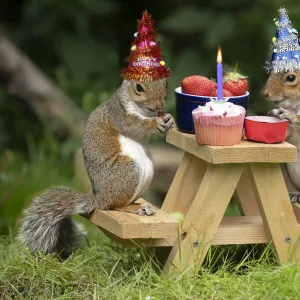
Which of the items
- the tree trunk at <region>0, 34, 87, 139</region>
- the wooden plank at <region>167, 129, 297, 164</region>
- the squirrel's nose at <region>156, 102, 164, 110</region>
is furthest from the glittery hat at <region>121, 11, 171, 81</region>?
the tree trunk at <region>0, 34, 87, 139</region>

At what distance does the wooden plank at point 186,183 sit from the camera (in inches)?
135

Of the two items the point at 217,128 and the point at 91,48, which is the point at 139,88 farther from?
the point at 91,48

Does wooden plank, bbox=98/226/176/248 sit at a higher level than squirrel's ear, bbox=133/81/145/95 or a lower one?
lower

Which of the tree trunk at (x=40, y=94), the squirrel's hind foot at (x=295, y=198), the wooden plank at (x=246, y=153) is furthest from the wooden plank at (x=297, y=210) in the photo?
the tree trunk at (x=40, y=94)

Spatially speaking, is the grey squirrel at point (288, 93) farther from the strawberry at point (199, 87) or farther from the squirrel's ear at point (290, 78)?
the strawberry at point (199, 87)

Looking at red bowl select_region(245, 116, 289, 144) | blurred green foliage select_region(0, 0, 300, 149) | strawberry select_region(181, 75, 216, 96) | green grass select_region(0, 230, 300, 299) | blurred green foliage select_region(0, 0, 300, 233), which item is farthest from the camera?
blurred green foliage select_region(0, 0, 300, 149)

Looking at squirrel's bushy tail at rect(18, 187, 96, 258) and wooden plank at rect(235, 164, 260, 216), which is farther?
wooden plank at rect(235, 164, 260, 216)

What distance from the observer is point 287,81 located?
136 inches

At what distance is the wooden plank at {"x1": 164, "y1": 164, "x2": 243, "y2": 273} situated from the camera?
315cm

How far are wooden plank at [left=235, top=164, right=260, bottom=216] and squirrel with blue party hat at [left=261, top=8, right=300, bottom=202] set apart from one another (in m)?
0.17

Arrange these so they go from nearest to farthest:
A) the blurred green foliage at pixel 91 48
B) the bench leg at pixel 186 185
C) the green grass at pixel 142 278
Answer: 1. the green grass at pixel 142 278
2. the bench leg at pixel 186 185
3. the blurred green foliage at pixel 91 48

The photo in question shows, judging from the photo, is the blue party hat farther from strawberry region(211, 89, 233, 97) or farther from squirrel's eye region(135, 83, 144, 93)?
squirrel's eye region(135, 83, 144, 93)

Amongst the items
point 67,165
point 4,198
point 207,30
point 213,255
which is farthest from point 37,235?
point 207,30

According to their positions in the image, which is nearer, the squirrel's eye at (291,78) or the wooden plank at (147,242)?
the wooden plank at (147,242)
